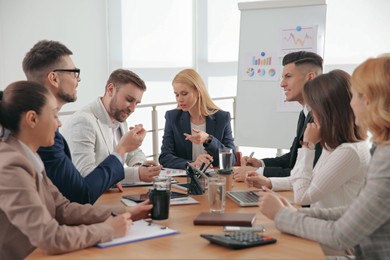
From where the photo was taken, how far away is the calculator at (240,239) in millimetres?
1746

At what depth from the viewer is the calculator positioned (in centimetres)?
175

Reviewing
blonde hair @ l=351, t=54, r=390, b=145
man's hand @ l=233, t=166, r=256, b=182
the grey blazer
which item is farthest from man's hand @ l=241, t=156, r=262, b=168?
blonde hair @ l=351, t=54, r=390, b=145

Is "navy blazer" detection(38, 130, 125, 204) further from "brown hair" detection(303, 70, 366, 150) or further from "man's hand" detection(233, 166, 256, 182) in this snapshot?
"brown hair" detection(303, 70, 366, 150)

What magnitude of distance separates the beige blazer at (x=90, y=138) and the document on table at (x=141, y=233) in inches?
33.5

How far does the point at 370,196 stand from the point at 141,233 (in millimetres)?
767

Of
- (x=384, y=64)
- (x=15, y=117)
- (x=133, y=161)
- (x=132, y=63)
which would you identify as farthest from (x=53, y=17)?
(x=384, y=64)

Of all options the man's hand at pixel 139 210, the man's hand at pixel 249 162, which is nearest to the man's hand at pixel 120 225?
the man's hand at pixel 139 210

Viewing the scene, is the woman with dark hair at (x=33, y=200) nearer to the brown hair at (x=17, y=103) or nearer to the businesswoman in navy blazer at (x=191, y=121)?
the brown hair at (x=17, y=103)

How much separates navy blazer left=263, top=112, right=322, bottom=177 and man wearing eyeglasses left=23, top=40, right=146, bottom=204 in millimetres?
777

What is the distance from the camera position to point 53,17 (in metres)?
6.75

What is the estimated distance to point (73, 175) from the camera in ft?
7.75

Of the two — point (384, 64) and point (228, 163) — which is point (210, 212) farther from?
point (384, 64)

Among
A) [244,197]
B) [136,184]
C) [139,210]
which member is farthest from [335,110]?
[136,184]

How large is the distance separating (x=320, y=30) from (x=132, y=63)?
3194 mm
